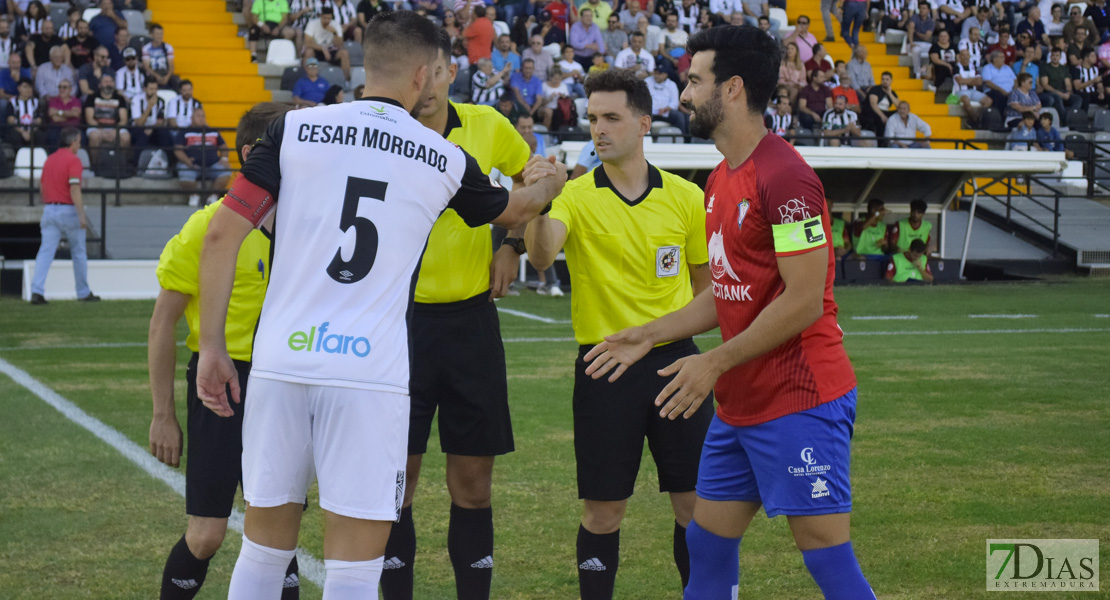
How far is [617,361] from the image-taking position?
12.6ft

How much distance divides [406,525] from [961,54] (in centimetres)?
2617

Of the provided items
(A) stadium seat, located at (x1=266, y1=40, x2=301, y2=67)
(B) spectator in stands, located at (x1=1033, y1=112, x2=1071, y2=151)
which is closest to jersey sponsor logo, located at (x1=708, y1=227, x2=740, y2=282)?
(A) stadium seat, located at (x1=266, y1=40, x2=301, y2=67)

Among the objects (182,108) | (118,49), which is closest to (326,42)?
(182,108)

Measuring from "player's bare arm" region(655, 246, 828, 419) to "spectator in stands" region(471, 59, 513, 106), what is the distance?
56.2 feet

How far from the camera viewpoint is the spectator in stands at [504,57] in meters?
22.2

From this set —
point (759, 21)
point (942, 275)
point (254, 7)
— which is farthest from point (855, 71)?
point (254, 7)

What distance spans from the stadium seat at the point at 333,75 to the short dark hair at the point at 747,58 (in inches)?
707

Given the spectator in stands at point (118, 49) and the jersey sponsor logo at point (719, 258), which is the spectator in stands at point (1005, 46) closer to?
the spectator in stands at point (118, 49)

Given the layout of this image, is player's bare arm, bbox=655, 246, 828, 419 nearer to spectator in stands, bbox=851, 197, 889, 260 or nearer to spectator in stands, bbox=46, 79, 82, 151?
spectator in stands, bbox=851, 197, 889, 260

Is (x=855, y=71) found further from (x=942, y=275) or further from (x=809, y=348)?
(x=809, y=348)

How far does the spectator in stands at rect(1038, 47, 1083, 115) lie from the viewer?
26891mm

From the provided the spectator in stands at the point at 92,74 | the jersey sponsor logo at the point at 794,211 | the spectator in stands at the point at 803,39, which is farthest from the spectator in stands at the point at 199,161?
the jersey sponsor logo at the point at 794,211

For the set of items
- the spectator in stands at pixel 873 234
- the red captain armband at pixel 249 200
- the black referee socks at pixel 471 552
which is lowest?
the spectator in stands at pixel 873 234

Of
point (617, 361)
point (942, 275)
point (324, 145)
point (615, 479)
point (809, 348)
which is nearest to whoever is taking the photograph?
point (324, 145)
